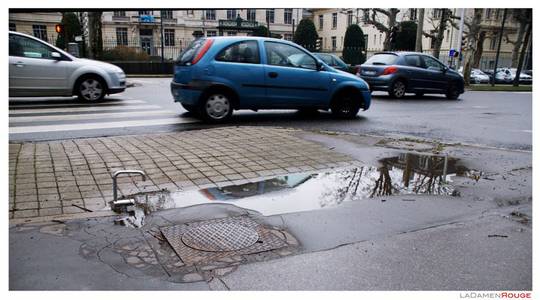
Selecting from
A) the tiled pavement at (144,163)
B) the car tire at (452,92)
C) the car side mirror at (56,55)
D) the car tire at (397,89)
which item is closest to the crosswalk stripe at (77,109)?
the car side mirror at (56,55)

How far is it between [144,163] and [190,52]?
391cm

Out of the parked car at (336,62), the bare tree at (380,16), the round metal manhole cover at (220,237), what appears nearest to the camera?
the round metal manhole cover at (220,237)

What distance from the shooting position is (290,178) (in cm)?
503

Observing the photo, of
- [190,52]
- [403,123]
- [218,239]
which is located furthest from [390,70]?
[218,239]

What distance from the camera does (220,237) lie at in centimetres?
341

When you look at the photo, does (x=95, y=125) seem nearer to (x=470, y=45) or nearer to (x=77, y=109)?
(x=77, y=109)

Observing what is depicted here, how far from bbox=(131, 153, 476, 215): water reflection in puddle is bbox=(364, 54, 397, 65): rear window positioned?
32.1 feet

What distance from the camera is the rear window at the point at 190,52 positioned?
334 inches

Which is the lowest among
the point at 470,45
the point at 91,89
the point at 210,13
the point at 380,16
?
the point at 91,89

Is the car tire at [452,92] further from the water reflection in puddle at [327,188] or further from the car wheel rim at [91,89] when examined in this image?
the car wheel rim at [91,89]

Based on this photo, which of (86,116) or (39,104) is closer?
(86,116)

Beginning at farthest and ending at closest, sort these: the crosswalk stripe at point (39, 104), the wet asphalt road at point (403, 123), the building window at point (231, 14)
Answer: the crosswalk stripe at point (39, 104)
the wet asphalt road at point (403, 123)
the building window at point (231, 14)

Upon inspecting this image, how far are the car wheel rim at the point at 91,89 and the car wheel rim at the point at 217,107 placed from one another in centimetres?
432

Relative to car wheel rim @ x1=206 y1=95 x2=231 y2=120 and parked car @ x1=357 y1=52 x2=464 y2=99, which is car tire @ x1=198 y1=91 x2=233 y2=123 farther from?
parked car @ x1=357 y1=52 x2=464 y2=99
